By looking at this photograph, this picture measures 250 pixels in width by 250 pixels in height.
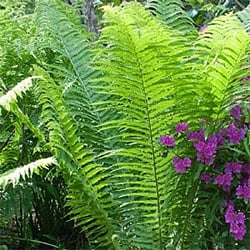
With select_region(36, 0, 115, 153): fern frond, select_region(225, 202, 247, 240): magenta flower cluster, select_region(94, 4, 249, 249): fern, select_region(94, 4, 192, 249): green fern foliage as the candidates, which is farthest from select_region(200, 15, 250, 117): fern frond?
select_region(36, 0, 115, 153): fern frond

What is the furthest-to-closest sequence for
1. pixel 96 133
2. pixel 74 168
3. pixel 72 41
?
1. pixel 72 41
2. pixel 96 133
3. pixel 74 168

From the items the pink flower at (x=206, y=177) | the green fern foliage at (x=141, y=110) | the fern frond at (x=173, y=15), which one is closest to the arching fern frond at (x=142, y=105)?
the green fern foliage at (x=141, y=110)

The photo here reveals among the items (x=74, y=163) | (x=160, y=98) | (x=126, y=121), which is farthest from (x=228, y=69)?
(x=74, y=163)

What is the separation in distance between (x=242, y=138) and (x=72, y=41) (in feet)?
3.03

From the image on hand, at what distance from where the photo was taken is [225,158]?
5.31 ft

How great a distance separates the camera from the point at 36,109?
2.22m

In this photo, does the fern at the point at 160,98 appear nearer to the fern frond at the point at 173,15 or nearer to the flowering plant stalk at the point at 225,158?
the flowering plant stalk at the point at 225,158

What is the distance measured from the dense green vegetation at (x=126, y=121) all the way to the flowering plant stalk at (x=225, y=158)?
0.03m

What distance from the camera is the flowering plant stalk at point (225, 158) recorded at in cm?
156

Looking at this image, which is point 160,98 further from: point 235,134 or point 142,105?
point 235,134

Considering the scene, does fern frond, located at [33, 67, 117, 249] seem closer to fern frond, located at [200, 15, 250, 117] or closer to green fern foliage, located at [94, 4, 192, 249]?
green fern foliage, located at [94, 4, 192, 249]

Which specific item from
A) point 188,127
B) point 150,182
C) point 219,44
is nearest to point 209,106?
point 188,127

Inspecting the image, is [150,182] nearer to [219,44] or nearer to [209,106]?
[209,106]

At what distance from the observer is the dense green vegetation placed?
160 cm
